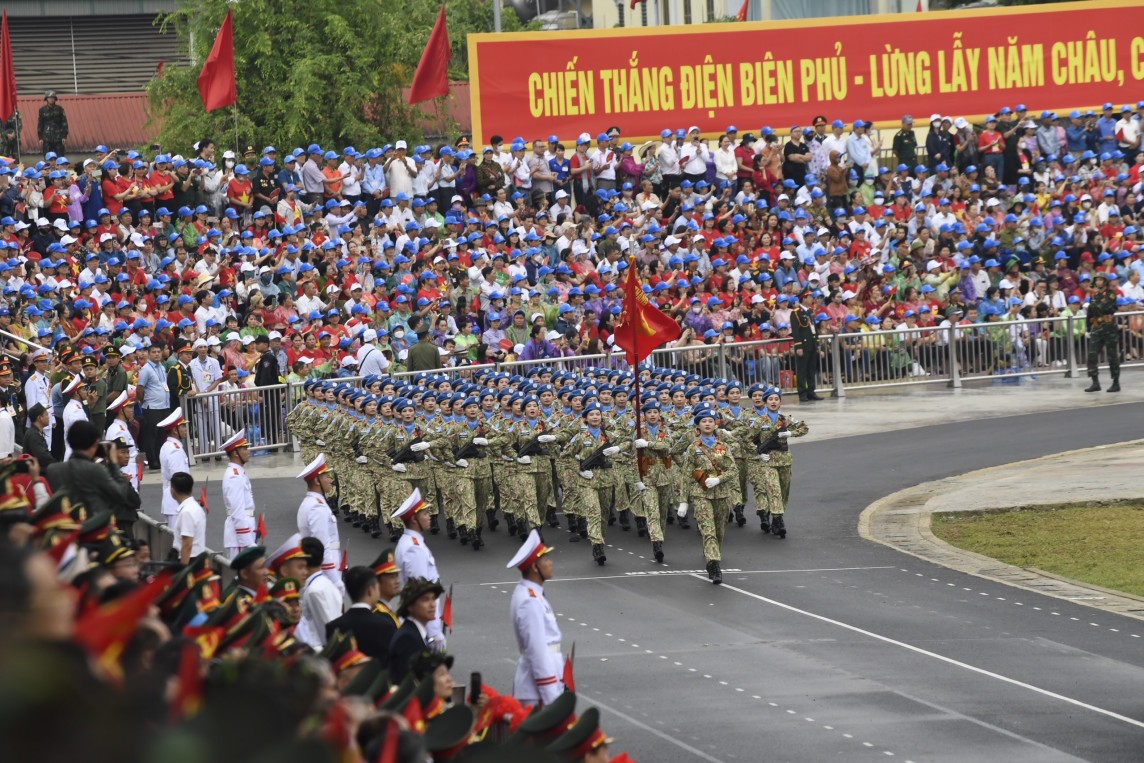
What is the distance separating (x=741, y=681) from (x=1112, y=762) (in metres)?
3.12

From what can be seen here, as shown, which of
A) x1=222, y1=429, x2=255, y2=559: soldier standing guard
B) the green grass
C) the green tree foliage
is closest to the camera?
x1=222, y1=429, x2=255, y2=559: soldier standing guard

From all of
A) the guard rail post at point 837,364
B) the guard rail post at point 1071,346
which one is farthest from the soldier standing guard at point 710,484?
the guard rail post at point 1071,346

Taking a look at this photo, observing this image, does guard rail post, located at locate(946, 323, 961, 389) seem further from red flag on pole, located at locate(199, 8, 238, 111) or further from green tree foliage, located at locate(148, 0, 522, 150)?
green tree foliage, located at locate(148, 0, 522, 150)

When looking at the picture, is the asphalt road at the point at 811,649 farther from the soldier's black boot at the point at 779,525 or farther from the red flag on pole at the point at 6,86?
the red flag on pole at the point at 6,86

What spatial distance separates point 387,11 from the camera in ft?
135

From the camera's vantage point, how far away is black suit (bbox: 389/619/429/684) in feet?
32.0

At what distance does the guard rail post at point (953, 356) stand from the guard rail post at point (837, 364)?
6.05 feet

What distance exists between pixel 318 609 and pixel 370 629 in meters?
1.02

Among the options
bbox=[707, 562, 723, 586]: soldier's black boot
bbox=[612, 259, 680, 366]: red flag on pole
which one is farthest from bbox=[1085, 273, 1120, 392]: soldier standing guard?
bbox=[707, 562, 723, 586]: soldier's black boot

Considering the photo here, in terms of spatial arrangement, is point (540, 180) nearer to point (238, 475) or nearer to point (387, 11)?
point (387, 11)

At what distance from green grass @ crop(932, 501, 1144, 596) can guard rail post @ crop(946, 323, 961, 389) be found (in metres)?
8.94

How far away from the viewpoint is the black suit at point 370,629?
1005 cm

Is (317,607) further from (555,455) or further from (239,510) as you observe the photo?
(555,455)

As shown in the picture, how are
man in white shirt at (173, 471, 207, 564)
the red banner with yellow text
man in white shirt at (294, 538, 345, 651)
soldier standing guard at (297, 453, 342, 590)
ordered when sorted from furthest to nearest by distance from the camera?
1. the red banner with yellow text
2. soldier standing guard at (297, 453, 342, 590)
3. man in white shirt at (173, 471, 207, 564)
4. man in white shirt at (294, 538, 345, 651)
